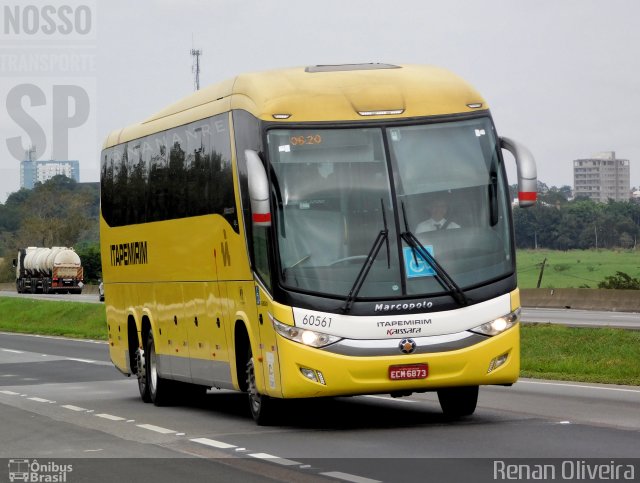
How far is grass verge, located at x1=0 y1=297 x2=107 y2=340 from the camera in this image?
57.2m

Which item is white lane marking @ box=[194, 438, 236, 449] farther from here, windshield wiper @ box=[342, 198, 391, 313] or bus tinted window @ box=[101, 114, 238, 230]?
bus tinted window @ box=[101, 114, 238, 230]

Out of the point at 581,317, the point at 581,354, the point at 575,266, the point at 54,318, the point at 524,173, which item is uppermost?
the point at 524,173

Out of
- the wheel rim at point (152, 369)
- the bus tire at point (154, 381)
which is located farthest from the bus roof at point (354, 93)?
the wheel rim at point (152, 369)

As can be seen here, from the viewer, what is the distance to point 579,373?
24.7 metres

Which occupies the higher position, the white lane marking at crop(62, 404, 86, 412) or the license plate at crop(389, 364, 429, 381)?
the license plate at crop(389, 364, 429, 381)

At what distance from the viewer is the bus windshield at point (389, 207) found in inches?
596

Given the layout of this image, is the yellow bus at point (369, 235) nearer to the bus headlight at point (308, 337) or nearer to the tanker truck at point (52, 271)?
the bus headlight at point (308, 337)

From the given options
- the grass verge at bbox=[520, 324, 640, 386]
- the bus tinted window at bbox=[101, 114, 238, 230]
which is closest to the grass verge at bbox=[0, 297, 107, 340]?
the grass verge at bbox=[520, 324, 640, 386]

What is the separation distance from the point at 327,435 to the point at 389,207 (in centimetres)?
231

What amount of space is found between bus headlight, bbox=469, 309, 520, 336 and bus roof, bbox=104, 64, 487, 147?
2169 millimetres

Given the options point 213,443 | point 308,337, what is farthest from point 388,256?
point 213,443

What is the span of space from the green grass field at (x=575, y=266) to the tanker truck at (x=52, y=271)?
28361 millimetres

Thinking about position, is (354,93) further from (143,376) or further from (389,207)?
(143,376)

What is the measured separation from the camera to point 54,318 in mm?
66188
